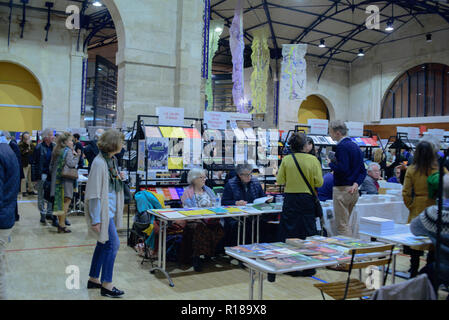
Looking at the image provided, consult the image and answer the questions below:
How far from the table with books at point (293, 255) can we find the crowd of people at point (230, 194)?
0.23 meters

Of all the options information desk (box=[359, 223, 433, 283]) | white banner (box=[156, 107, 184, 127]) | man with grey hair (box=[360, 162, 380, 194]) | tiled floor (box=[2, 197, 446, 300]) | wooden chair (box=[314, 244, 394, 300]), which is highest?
white banner (box=[156, 107, 184, 127])

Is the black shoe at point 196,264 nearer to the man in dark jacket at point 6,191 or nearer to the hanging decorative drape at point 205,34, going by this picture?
the man in dark jacket at point 6,191

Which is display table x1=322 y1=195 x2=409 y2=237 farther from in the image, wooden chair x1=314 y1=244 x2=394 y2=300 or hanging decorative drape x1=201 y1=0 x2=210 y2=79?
hanging decorative drape x1=201 y1=0 x2=210 y2=79

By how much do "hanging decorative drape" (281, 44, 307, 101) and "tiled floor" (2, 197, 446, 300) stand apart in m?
9.24

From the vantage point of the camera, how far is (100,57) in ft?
68.7

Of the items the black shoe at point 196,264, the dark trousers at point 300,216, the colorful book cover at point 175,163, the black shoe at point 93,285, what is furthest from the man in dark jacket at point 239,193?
the black shoe at point 93,285

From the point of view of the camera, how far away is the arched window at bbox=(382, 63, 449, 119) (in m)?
17.3

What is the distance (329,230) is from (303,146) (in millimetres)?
1247

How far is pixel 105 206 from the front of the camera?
3.37 metres

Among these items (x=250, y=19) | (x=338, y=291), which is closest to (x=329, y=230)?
(x=338, y=291)

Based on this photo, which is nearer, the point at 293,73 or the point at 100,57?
the point at 293,73

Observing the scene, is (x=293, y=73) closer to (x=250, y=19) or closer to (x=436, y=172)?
(x=250, y=19)

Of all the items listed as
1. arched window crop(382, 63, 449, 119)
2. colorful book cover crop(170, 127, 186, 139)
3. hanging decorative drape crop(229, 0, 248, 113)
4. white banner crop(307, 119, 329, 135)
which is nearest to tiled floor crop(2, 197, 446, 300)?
colorful book cover crop(170, 127, 186, 139)

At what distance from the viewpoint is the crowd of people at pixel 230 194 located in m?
3.02
